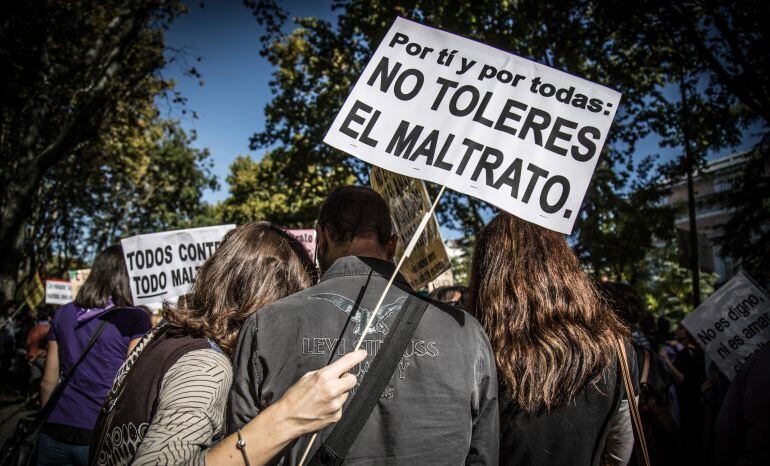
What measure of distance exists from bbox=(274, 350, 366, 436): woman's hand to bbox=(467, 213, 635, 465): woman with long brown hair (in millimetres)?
895

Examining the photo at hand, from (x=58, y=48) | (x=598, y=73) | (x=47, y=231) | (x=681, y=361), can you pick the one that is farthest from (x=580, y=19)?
(x=47, y=231)

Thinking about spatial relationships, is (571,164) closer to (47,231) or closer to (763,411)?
(763,411)

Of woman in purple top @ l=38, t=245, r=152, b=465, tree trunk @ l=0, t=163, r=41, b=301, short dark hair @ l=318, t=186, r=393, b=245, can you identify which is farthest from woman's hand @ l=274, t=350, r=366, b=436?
tree trunk @ l=0, t=163, r=41, b=301

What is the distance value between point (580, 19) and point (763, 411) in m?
10.8

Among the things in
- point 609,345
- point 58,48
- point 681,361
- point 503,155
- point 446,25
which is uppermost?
point 446,25

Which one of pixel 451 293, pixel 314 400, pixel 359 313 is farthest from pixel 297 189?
pixel 314 400

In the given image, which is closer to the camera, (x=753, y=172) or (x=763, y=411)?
(x=763, y=411)

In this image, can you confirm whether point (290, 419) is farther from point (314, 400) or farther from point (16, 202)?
point (16, 202)

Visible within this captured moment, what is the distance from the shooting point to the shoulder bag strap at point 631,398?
80.3 inches

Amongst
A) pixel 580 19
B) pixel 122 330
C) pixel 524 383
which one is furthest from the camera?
pixel 580 19

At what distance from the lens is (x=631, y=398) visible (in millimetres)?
2062

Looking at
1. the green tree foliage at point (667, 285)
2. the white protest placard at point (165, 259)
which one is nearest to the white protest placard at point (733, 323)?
the white protest placard at point (165, 259)

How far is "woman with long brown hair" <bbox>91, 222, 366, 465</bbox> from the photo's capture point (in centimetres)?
139

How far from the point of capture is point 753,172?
1365cm
